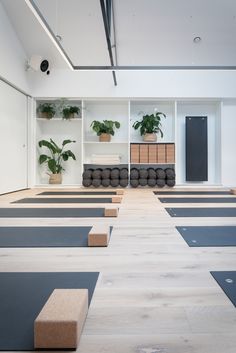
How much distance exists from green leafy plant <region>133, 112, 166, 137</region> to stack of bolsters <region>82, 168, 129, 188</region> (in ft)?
3.46

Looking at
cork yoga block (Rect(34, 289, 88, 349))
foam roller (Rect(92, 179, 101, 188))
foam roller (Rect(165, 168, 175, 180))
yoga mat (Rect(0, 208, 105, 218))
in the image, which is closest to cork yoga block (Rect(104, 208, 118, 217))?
yoga mat (Rect(0, 208, 105, 218))

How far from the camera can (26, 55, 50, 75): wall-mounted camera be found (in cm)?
627

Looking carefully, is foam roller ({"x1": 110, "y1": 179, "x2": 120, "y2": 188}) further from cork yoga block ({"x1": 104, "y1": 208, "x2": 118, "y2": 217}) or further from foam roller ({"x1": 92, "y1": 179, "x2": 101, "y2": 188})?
cork yoga block ({"x1": 104, "y1": 208, "x2": 118, "y2": 217})

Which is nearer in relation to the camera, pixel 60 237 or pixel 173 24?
pixel 60 237

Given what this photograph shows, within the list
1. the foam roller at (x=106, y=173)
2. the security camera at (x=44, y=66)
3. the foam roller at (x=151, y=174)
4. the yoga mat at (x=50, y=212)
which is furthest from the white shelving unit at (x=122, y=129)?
the yoga mat at (x=50, y=212)

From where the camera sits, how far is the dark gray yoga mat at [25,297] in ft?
3.46

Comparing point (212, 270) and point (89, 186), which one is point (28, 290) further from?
point (89, 186)

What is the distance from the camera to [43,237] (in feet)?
8.18

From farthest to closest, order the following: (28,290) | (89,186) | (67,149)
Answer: (67,149) → (89,186) → (28,290)

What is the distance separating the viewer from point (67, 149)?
297 inches

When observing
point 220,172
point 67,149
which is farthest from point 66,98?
point 220,172

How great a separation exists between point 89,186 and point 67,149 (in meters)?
1.23

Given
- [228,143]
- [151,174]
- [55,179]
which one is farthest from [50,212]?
[228,143]

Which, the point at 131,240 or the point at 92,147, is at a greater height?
the point at 92,147
